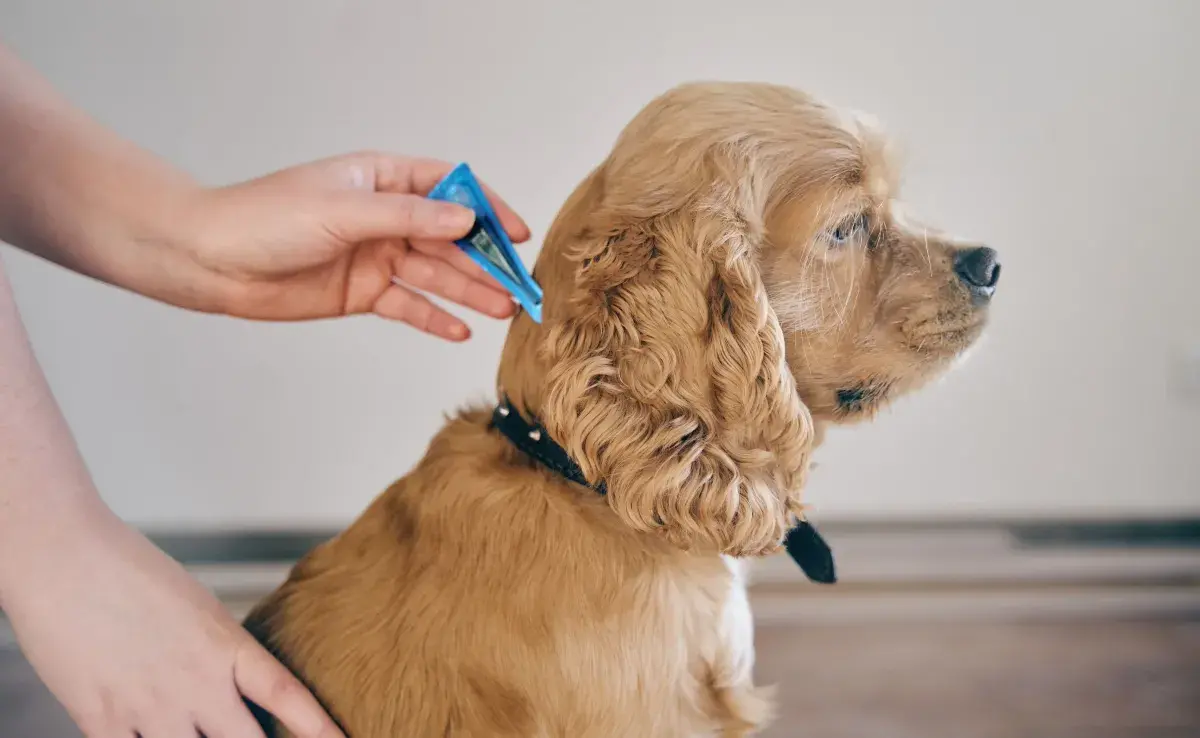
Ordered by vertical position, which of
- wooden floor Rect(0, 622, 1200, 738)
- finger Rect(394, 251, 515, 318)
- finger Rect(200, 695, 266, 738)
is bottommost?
wooden floor Rect(0, 622, 1200, 738)

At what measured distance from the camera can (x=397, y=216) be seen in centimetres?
89

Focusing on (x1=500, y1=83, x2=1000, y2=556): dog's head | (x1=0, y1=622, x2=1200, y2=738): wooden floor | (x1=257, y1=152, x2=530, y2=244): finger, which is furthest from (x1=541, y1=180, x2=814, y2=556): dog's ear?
(x1=0, y1=622, x2=1200, y2=738): wooden floor

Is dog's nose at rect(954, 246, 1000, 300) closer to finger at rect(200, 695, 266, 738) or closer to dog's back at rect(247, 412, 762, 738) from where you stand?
dog's back at rect(247, 412, 762, 738)

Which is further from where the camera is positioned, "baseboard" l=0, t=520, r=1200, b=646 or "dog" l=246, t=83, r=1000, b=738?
"baseboard" l=0, t=520, r=1200, b=646

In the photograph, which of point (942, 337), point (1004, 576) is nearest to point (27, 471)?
point (942, 337)

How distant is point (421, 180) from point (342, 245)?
199 mm

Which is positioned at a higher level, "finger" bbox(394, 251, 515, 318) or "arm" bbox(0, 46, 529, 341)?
"arm" bbox(0, 46, 529, 341)

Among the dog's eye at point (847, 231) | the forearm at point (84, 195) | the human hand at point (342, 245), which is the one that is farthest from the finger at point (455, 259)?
the dog's eye at point (847, 231)

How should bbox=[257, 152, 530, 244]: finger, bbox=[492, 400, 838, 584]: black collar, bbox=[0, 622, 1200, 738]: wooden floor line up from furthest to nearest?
bbox=[0, 622, 1200, 738]: wooden floor → bbox=[257, 152, 530, 244]: finger → bbox=[492, 400, 838, 584]: black collar

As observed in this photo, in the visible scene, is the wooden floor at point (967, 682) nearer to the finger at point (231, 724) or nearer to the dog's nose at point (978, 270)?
the finger at point (231, 724)

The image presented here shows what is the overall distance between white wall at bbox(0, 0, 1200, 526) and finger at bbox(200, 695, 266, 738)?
664 mm

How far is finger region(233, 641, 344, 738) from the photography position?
30.8 inches

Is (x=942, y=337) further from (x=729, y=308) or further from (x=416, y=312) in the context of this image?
(x=416, y=312)

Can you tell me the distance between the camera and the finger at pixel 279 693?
0.78 meters
